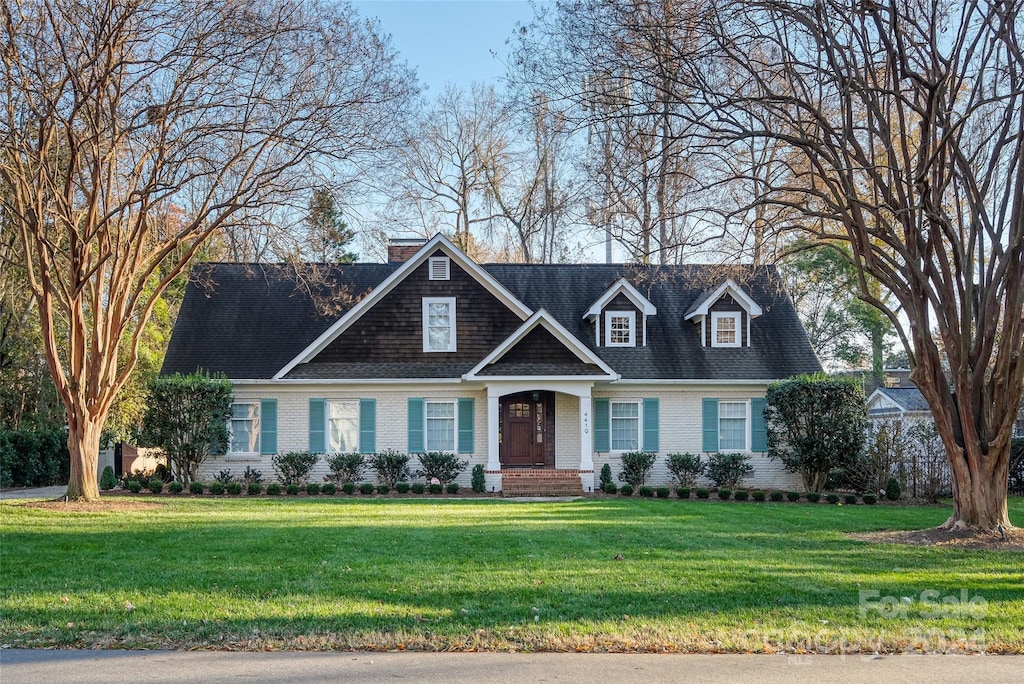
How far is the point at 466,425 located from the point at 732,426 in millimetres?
7356

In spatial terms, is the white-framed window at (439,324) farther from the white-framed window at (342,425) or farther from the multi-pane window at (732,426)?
the multi-pane window at (732,426)

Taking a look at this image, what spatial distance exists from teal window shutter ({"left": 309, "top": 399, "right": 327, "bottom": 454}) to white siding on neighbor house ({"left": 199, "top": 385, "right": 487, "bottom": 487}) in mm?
123

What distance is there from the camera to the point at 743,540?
1279 cm

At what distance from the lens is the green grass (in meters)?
7.20

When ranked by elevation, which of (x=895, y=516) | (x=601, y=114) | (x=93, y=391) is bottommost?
(x=895, y=516)

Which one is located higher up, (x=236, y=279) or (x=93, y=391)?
(x=236, y=279)

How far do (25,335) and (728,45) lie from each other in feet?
79.6

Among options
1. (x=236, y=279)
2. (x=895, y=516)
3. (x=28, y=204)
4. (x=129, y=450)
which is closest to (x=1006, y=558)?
(x=895, y=516)

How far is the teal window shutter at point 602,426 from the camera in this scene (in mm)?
24750

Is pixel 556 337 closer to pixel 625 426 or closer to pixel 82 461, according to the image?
pixel 625 426

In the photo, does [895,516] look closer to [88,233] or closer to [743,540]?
[743,540]

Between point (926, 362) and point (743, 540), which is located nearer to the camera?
point (743, 540)

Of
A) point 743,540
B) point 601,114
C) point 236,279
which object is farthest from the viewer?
point 236,279

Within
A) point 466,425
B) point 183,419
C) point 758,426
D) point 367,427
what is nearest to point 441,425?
point 466,425
